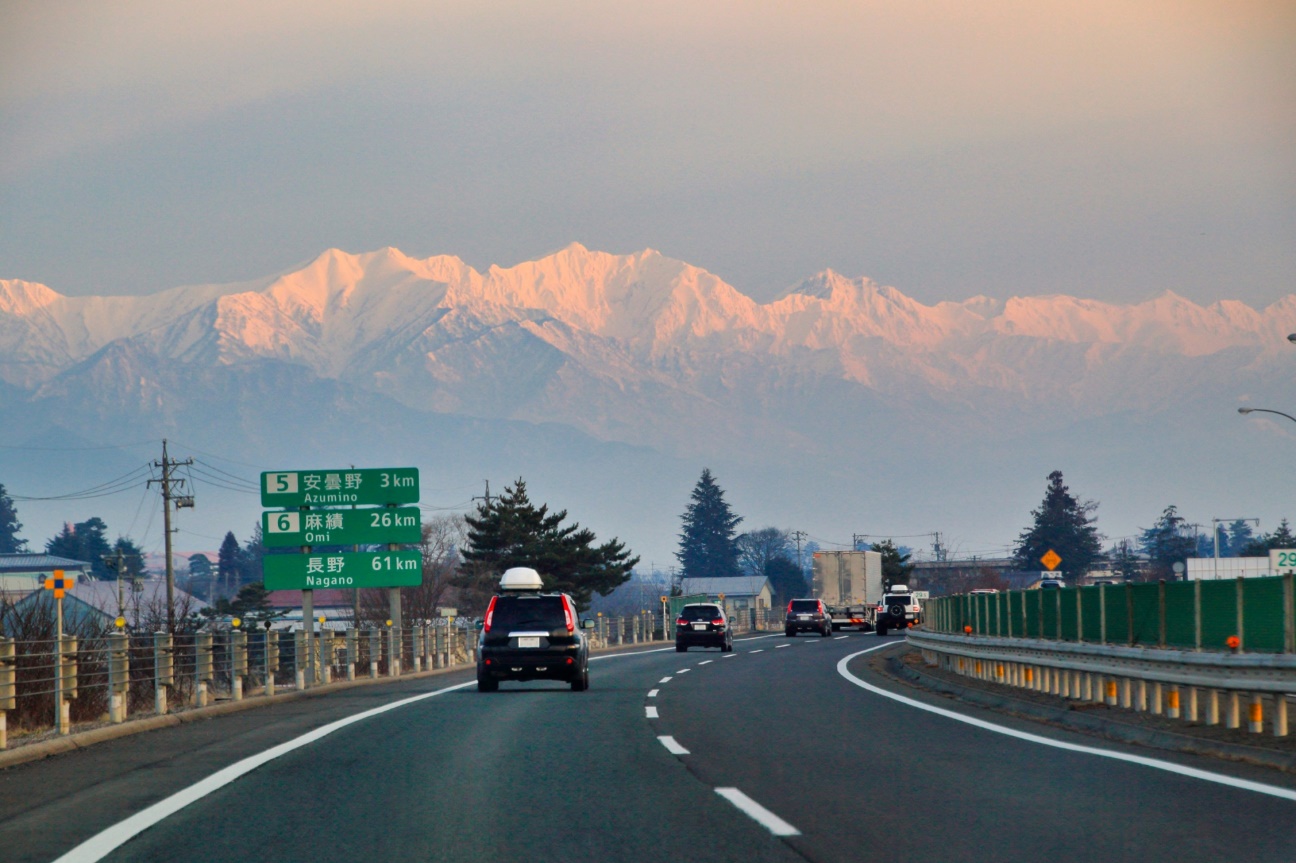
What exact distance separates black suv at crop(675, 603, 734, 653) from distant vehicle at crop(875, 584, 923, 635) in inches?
788

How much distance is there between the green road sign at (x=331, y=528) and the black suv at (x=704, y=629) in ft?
34.2

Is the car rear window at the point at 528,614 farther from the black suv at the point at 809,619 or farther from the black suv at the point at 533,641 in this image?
the black suv at the point at 809,619

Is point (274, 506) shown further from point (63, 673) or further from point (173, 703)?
point (63, 673)

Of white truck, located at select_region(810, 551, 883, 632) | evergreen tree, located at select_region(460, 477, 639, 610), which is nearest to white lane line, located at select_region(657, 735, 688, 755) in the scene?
white truck, located at select_region(810, 551, 883, 632)

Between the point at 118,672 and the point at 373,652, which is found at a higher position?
the point at 118,672

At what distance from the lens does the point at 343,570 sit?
48.3 meters

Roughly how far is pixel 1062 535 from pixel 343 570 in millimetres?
138050

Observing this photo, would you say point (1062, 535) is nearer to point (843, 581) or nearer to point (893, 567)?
point (893, 567)

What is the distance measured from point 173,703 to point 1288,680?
65.9ft

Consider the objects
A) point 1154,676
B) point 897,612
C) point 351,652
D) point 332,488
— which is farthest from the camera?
point 897,612

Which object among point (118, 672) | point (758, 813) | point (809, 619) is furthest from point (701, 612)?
point (758, 813)

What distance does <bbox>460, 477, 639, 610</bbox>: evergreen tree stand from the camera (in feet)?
313

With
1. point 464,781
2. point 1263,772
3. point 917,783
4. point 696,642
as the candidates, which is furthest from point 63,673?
point 696,642

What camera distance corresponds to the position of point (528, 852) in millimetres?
9008
